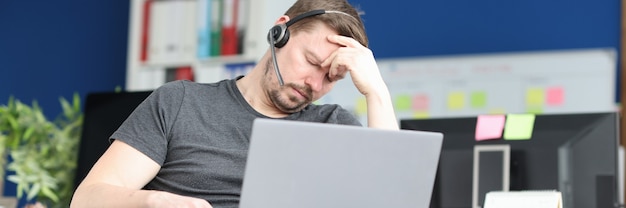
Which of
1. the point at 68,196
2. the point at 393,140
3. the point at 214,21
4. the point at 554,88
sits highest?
the point at 214,21

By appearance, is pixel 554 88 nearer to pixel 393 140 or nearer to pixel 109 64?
pixel 109 64

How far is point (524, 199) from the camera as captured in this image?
5.70 ft

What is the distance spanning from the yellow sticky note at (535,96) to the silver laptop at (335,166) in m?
2.67

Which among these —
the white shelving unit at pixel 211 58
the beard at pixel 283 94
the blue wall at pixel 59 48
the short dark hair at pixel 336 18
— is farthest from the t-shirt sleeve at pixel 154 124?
the blue wall at pixel 59 48

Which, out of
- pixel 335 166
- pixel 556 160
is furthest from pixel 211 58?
pixel 335 166

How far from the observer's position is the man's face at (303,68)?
1.85 metres

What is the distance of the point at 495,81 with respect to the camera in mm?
4117

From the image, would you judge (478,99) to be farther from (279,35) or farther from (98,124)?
(279,35)

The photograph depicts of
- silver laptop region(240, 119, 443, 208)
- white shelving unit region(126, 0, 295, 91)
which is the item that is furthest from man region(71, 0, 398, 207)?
white shelving unit region(126, 0, 295, 91)

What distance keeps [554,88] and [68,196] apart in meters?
2.37

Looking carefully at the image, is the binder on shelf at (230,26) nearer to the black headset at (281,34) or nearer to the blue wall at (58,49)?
the blue wall at (58,49)

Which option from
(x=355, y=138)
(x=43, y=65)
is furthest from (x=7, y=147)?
(x=43, y=65)

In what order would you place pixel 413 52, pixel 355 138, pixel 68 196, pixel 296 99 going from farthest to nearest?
1. pixel 413 52
2. pixel 68 196
3. pixel 296 99
4. pixel 355 138

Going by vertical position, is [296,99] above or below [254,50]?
below
